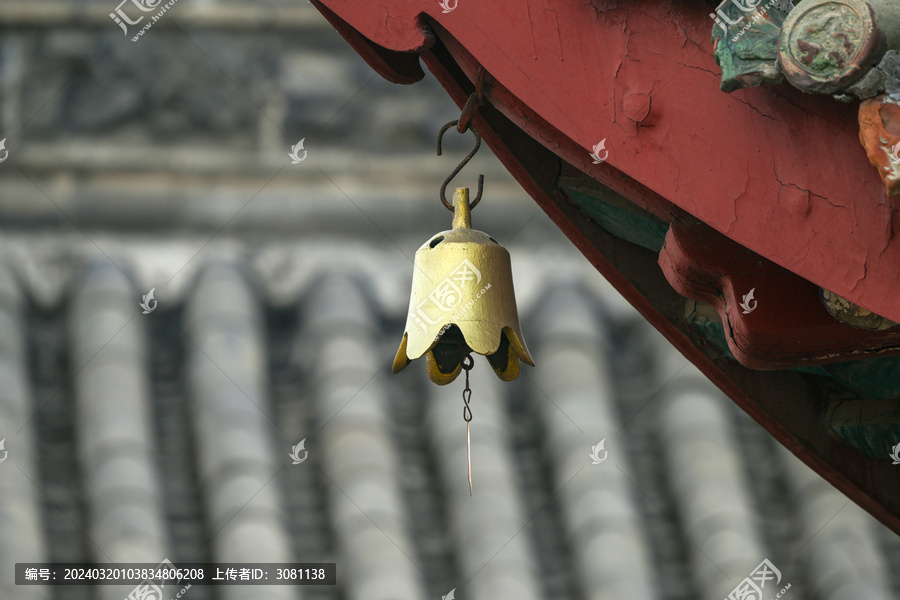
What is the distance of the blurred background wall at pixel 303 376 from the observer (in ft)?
9.15

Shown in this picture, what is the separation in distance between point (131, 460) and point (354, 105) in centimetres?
133

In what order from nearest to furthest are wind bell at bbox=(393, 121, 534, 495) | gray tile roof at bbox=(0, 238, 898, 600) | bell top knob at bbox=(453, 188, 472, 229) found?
wind bell at bbox=(393, 121, 534, 495)
bell top knob at bbox=(453, 188, 472, 229)
gray tile roof at bbox=(0, 238, 898, 600)

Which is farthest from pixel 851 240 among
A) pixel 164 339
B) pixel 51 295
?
pixel 51 295

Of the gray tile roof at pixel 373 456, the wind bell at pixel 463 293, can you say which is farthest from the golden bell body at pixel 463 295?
the gray tile roof at pixel 373 456

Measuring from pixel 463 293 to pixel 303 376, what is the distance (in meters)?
1.76

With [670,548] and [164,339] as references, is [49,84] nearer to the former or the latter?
[164,339]

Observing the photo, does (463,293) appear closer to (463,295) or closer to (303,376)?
(463,295)

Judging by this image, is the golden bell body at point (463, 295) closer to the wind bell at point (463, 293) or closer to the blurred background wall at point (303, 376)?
the wind bell at point (463, 293)

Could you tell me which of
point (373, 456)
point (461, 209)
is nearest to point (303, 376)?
point (373, 456)

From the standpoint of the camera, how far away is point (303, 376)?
3219 millimetres

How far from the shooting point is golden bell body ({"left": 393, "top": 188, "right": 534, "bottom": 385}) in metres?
1.50

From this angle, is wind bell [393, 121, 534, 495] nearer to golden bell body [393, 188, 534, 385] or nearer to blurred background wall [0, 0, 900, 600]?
golden bell body [393, 188, 534, 385]

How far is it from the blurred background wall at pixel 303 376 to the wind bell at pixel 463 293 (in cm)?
129

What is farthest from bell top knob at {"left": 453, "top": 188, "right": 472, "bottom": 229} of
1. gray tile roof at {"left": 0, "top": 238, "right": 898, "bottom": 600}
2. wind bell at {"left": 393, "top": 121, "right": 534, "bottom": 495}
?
gray tile roof at {"left": 0, "top": 238, "right": 898, "bottom": 600}
